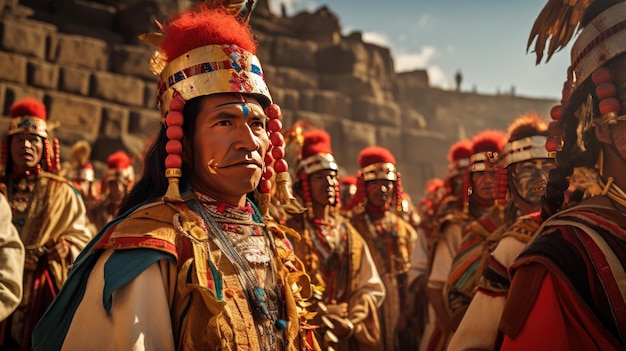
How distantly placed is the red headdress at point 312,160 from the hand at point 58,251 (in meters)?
2.16

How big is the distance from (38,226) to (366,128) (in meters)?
17.2

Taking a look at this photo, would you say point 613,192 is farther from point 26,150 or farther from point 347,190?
point 347,190

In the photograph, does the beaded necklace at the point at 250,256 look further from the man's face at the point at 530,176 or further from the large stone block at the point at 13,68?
the large stone block at the point at 13,68

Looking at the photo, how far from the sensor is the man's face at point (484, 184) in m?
5.42

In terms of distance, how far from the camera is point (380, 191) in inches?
263

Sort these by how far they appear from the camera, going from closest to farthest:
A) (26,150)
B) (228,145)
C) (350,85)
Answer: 1. (228,145)
2. (26,150)
3. (350,85)

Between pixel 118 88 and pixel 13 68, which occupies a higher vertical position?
pixel 13 68

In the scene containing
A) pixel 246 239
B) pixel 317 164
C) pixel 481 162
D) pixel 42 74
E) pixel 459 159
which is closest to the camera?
pixel 246 239

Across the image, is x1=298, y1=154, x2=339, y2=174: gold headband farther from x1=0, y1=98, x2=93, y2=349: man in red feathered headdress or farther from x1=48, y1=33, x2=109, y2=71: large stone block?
x1=48, y1=33, x2=109, y2=71: large stone block

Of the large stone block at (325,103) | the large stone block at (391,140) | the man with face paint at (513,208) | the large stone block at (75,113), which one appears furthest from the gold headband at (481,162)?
the large stone block at (391,140)

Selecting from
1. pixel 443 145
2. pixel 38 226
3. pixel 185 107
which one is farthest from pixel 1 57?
pixel 185 107

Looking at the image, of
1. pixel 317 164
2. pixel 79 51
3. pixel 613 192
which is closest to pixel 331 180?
pixel 317 164

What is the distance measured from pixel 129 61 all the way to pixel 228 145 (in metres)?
17.4

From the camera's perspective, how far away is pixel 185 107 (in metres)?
2.59
